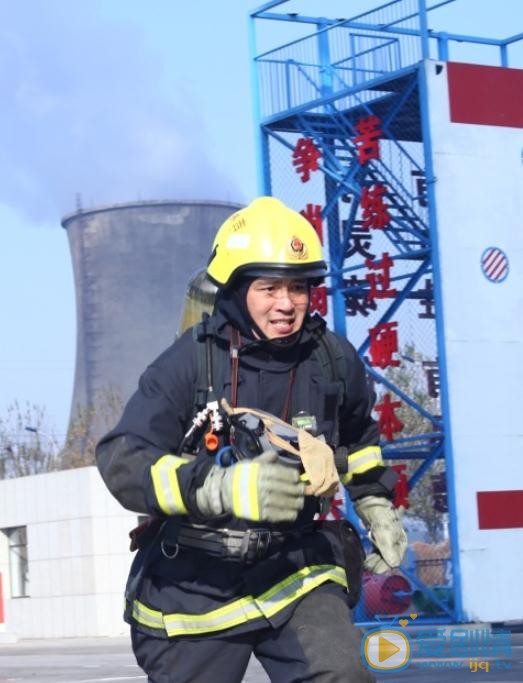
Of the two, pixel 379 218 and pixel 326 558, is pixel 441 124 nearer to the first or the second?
pixel 379 218

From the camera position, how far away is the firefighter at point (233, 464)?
427 centimetres

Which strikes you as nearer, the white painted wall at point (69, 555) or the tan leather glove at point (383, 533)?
the tan leather glove at point (383, 533)

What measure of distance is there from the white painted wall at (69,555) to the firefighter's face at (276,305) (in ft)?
90.8

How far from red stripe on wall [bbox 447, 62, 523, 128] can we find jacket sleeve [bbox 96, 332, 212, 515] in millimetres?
12778

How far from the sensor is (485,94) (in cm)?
1709

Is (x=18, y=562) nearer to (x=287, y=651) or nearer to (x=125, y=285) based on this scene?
(x=287, y=651)

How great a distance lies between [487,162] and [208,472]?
13389 millimetres

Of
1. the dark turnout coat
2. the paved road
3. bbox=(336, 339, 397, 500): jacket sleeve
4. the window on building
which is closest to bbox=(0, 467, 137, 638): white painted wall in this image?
the window on building

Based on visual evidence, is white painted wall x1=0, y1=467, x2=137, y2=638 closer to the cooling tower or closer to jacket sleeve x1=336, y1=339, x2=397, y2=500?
jacket sleeve x1=336, y1=339, x2=397, y2=500

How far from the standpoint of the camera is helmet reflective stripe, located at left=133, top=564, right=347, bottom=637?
14.2 ft

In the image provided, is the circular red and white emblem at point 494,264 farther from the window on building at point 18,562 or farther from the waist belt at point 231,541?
the window on building at point 18,562

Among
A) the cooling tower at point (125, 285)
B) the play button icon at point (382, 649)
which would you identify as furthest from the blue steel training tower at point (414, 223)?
the cooling tower at point (125, 285)

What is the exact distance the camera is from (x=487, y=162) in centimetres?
1705

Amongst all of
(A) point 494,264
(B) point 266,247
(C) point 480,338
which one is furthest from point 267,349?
(A) point 494,264
